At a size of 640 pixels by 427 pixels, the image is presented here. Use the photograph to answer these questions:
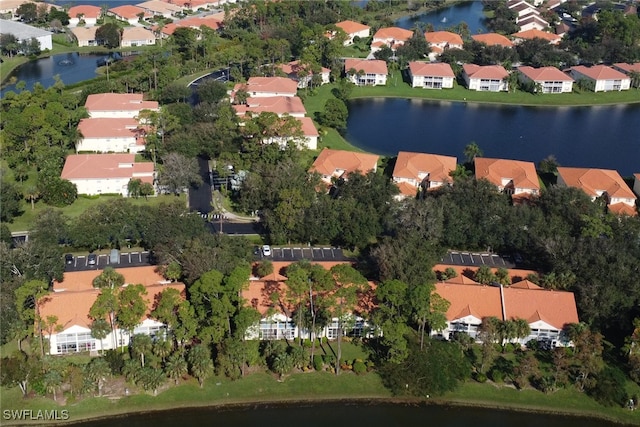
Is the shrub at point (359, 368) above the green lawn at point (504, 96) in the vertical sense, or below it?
above

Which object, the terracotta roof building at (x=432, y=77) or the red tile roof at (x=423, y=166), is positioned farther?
the terracotta roof building at (x=432, y=77)

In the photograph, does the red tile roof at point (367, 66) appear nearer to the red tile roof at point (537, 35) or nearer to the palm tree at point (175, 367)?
→ the red tile roof at point (537, 35)

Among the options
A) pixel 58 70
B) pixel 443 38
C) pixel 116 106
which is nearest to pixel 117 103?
pixel 116 106

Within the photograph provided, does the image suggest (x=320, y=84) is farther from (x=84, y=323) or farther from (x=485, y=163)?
(x=84, y=323)

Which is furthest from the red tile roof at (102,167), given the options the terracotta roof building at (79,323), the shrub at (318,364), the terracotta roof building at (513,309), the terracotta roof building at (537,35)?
the terracotta roof building at (537,35)

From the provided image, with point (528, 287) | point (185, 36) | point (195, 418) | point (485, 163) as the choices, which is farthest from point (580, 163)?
point (185, 36)

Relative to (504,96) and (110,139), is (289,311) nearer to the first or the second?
(110,139)
